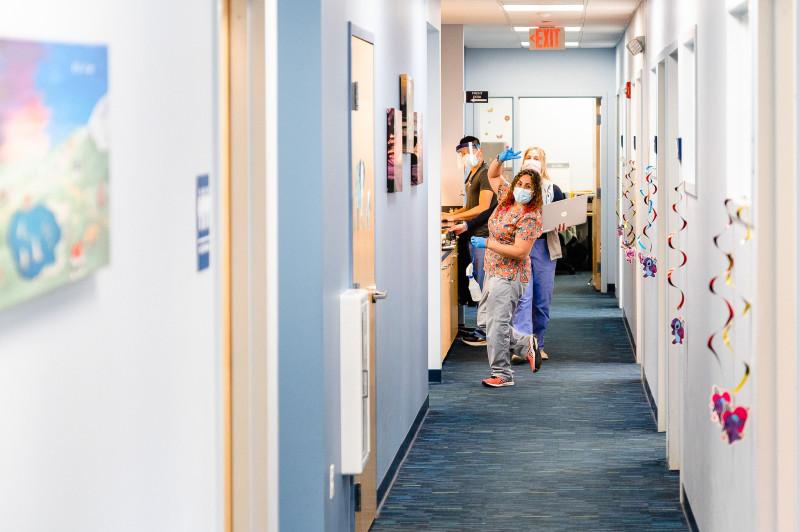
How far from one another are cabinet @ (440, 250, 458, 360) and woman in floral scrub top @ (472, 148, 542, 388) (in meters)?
0.61

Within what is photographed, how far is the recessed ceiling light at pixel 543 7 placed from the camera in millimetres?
9539

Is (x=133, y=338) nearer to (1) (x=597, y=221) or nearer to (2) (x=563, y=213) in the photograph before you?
(2) (x=563, y=213)

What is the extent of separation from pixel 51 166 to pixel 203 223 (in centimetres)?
97

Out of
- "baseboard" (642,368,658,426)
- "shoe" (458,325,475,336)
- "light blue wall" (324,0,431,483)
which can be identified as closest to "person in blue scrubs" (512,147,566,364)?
"baseboard" (642,368,658,426)

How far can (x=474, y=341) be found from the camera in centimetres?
1002

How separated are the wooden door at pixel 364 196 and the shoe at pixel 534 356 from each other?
12.2 ft

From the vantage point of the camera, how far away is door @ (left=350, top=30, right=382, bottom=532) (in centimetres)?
446

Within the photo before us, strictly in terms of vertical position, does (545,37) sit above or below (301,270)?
above

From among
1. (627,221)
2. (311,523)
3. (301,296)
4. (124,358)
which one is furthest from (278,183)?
(627,221)

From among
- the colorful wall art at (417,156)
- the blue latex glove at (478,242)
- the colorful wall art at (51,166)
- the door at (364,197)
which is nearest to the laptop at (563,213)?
the blue latex glove at (478,242)

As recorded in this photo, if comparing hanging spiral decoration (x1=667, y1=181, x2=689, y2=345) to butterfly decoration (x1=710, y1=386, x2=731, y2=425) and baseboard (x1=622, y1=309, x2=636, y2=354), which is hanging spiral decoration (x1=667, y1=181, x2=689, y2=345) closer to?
butterfly decoration (x1=710, y1=386, x2=731, y2=425)

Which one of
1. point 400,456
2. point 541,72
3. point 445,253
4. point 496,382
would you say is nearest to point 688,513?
point 400,456

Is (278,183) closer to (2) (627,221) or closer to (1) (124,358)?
(1) (124,358)

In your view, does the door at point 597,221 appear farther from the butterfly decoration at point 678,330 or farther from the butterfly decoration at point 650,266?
the butterfly decoration at point 678,330
